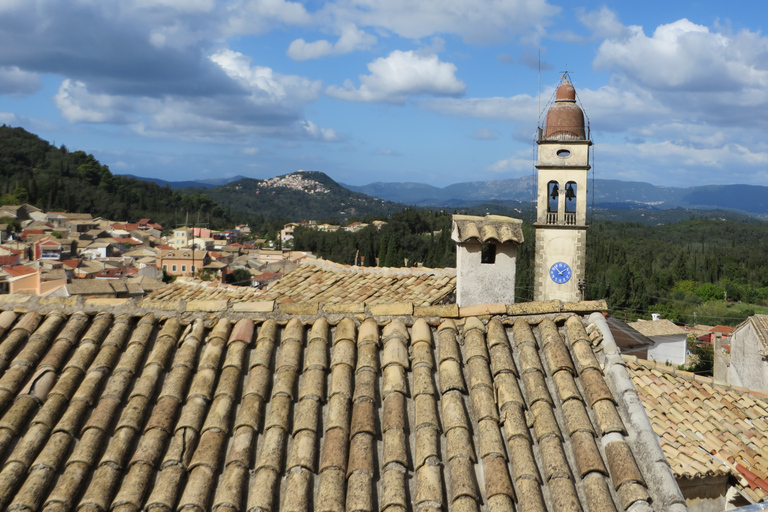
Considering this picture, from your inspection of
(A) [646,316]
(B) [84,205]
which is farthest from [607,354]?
(B) [84,205]

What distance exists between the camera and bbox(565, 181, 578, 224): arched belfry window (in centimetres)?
2471

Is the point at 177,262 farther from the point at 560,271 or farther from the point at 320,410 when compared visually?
the point at 320,410

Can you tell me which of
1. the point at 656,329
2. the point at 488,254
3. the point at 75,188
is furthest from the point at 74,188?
the point at 488,254

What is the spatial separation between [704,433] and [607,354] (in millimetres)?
5829

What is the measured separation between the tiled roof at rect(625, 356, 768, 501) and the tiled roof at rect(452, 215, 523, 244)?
3.11 metres

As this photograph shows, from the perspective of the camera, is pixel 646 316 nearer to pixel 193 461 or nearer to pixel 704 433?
pixel 704 433

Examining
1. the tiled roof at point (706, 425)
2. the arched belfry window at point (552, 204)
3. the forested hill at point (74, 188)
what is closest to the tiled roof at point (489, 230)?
the tiled roof at point (706, 425)

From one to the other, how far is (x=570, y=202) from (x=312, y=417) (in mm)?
23691

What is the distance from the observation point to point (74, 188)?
108 metres

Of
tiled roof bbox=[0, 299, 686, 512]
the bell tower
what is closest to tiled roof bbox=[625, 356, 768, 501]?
tiled roof bbox=[0, 299, 686, 512]

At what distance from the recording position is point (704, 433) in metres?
8.38

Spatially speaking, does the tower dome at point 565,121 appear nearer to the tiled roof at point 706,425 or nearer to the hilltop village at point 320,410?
the tiled roof at point 706,425

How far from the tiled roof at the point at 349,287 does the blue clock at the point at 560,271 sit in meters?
15.1

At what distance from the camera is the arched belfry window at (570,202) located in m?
24.7
